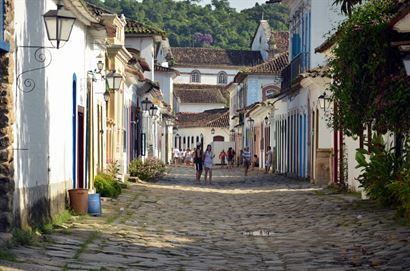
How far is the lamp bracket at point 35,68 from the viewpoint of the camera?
548 inches

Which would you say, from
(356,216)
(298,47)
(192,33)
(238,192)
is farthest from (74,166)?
(192,33)

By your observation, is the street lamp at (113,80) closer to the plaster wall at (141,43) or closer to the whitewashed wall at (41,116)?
the whitewashed wall at (41,116)

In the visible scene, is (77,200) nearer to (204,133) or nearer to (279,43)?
(279,43)

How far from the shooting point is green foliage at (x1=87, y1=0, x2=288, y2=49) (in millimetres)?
148250

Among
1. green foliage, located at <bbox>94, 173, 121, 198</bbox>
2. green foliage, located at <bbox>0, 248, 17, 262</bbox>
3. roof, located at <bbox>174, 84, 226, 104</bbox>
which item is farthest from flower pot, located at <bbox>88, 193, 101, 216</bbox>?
roof, located at <bbox>174, 84, 226, 104</bbox>

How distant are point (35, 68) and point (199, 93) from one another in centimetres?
9359

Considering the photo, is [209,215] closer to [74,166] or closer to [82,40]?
[74,166]

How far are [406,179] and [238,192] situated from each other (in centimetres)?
1445

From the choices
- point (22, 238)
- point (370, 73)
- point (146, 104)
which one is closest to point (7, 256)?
point (22, 238)

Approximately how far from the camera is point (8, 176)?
12938 mm

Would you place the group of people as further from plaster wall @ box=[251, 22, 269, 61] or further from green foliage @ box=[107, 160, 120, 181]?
plaster wall @ box=[251, 22, 269, 61]

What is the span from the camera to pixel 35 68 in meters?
15.1

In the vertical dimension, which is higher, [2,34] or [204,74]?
[204,74]

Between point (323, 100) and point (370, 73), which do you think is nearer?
point (370, 73)
